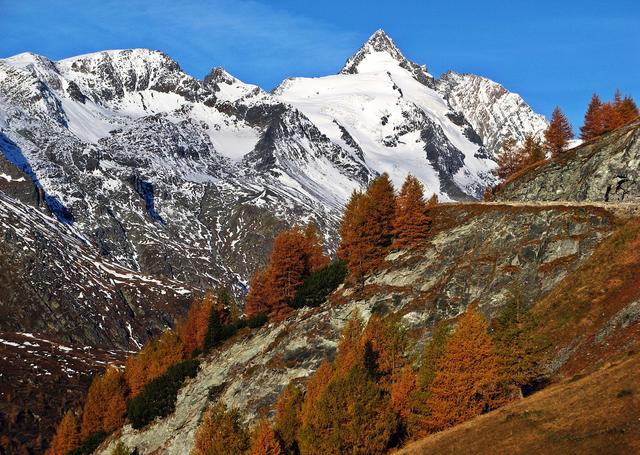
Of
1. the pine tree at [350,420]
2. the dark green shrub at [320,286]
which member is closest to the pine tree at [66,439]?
the dark green shrub at [320,286]

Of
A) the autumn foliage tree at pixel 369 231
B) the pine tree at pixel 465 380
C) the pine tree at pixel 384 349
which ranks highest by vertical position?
the autumn foliage tree at pixel 369 231

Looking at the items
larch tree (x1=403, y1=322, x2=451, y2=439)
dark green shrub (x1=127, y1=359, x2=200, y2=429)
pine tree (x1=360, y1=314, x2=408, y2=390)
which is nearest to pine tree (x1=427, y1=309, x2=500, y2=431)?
larch tree (x1=403, y1=322, x2=451, y2=439)

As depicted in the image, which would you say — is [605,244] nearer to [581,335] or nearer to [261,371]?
[581,335]

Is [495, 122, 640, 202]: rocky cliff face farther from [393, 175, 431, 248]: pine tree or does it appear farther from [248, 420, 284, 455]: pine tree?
[248, 420, 284, 455]: pine tree

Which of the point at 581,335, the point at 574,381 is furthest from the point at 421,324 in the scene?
the point at 574,381

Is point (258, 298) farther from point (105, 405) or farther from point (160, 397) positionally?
point (105, 405)

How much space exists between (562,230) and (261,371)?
3725 cm

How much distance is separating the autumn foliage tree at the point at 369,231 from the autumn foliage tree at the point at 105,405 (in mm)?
49856

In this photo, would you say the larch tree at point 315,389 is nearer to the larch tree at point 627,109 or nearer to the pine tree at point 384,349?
the pine tree at point 384,349

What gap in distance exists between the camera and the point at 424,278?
8488cm

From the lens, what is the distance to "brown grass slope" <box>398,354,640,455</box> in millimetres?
43500

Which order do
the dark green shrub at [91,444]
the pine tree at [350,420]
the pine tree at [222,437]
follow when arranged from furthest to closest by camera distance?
the dark green shrub at [91,444] < the pine tree at [222,437] < the pine tree at [350,420]

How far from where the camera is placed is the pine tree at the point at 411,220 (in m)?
93.1

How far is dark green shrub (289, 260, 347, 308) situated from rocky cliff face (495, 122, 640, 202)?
83.8 feet
